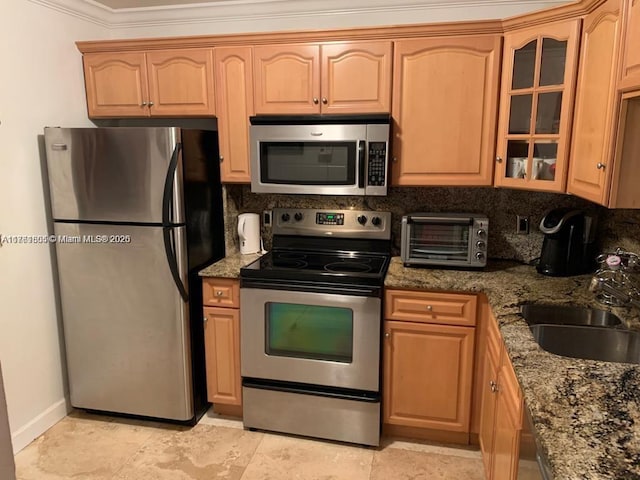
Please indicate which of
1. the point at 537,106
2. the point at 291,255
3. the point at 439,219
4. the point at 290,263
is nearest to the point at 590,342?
the point at 439,219

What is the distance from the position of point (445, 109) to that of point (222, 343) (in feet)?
5.73

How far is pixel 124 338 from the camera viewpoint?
2.60m

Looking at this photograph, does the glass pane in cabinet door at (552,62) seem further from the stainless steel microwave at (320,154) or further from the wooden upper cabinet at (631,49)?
the stainless steel microwave at (320,154)

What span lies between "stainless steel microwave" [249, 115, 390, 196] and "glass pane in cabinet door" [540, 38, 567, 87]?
75 cm

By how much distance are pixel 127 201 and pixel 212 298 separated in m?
0.68

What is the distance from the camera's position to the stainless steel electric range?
2.37 meters

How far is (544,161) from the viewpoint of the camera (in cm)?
219

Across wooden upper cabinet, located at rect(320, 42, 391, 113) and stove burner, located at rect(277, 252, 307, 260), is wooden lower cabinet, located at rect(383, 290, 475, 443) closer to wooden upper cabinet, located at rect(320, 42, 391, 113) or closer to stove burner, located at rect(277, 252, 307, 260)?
stove burner, located at rect(277, 252, 307, 260)

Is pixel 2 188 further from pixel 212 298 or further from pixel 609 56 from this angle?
pixel 609 56

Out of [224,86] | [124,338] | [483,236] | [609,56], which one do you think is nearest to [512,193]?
[483,236]

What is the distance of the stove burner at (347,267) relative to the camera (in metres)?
2.46

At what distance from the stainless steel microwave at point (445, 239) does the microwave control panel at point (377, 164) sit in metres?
0.27

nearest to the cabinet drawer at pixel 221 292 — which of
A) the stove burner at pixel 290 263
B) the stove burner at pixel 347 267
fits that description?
the stove burner at pixel 290 263

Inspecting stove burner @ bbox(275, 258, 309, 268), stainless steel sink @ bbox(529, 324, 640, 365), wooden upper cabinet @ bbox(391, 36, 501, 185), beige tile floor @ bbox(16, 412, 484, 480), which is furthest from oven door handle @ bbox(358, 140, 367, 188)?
beige tile floor @ bbox(16, 412, 484, 480)
